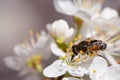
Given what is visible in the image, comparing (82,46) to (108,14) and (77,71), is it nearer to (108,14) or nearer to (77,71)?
(77,71)

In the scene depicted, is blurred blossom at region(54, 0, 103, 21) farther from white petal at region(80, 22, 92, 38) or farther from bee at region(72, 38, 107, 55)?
bee at region(72, 38, 107, 55)

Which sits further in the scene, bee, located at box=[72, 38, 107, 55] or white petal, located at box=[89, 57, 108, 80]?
bee, located at box=[72, 38, 107, 55]

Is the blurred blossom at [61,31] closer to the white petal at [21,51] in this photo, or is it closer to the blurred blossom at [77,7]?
the blurred blossom at [77,7]

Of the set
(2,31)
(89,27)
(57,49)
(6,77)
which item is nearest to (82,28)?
(89,27)

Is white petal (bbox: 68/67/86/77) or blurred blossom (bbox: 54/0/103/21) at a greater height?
blurred blossom (bbox: 54/0/103/21)

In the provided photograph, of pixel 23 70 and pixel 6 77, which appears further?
pixel 6 77

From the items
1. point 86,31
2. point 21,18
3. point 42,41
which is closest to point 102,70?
point 86,31

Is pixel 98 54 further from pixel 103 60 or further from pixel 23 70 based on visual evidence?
pixel 23 70

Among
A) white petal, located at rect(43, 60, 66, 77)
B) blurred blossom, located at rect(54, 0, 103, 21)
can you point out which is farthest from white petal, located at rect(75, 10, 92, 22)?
white petal, located at rect(43, 60, 66, 77)
